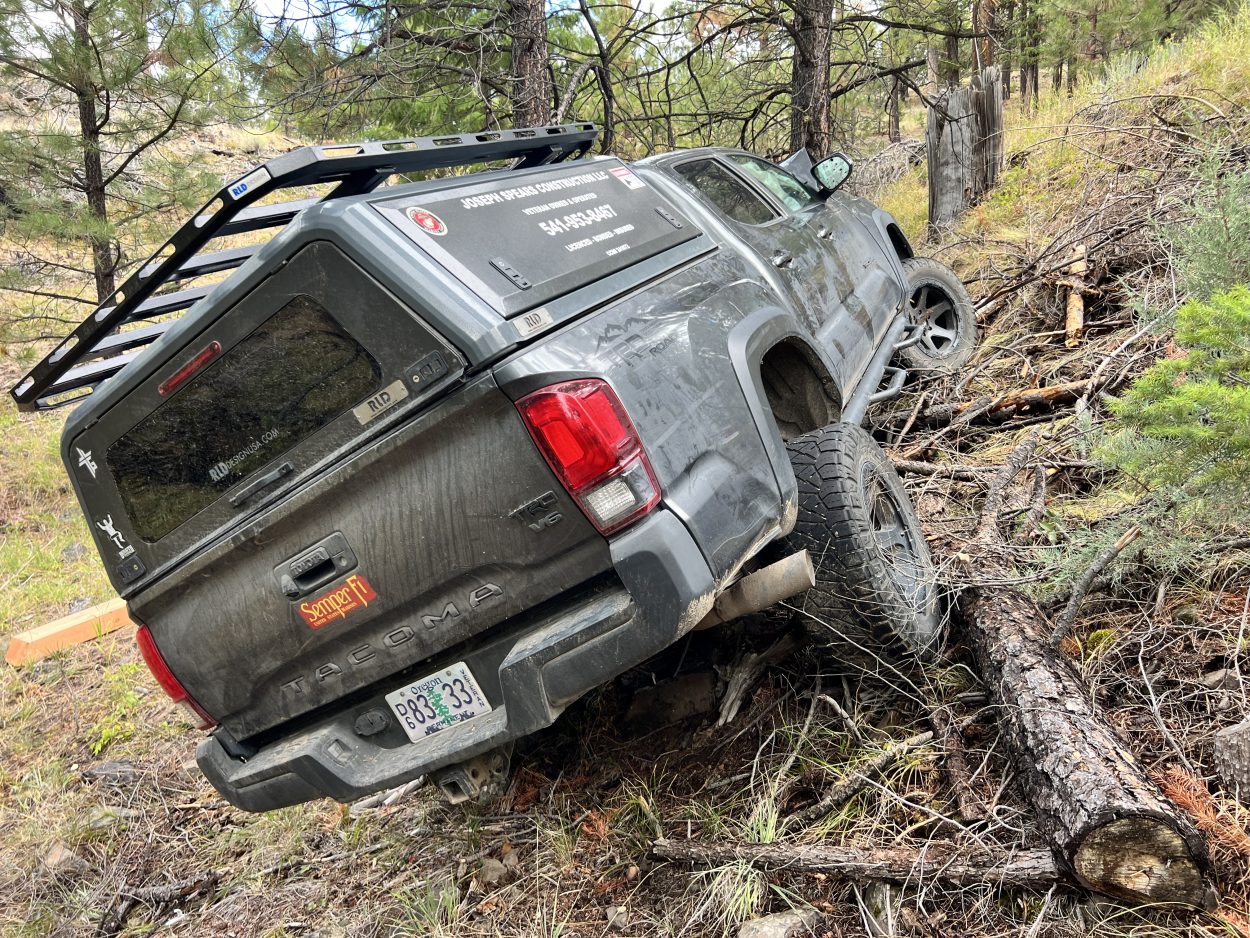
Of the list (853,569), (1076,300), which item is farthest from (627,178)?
(1076,300)

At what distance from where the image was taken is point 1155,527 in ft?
8.84

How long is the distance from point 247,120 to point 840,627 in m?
6.40

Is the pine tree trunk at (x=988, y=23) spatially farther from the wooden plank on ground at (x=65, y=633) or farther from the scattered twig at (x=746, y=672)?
the wooden plank on ground at (x=65, y=633)

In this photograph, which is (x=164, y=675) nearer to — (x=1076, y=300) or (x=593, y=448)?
(x=593, y=448)

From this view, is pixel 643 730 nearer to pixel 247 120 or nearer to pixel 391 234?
pixel 391 234

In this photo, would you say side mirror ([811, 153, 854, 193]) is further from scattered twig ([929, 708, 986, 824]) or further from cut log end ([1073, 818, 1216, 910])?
cut log end ([1073, 818, 1216, 910])

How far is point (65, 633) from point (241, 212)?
4.52 meters

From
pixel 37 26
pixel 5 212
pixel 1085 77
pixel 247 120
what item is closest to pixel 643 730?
pixel 247 120

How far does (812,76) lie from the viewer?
24.4 ft

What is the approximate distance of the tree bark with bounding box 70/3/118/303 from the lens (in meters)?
7.69

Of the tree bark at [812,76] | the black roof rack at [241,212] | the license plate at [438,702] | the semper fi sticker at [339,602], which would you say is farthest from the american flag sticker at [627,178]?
the tree bark at [812,76]

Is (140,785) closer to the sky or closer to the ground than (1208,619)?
closer to the ground

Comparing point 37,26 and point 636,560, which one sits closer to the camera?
point 636,560

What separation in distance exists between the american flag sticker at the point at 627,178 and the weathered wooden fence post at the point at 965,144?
5.98 metres
